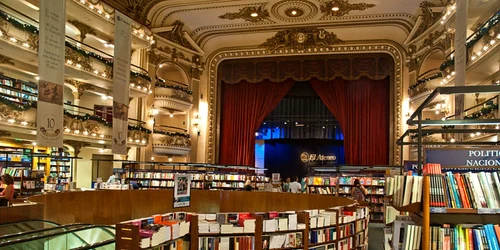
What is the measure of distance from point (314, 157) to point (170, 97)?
8.94m

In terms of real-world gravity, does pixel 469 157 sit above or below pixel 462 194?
above

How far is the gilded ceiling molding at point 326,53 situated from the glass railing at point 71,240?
14.8m

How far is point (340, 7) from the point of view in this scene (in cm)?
1688

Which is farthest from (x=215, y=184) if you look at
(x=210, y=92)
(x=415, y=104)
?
(x=415, y=104)

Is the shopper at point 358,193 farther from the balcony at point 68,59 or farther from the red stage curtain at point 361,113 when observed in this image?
the balcony at point 68,59

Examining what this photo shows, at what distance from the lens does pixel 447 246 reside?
3.09m

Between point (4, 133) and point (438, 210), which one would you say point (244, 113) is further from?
point (438, 210)

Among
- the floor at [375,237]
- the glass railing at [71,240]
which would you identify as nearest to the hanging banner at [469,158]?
the glass railing at [71,240]

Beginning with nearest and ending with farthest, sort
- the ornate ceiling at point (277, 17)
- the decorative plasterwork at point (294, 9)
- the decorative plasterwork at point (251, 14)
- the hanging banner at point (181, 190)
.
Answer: the hanging banner at point (181, 190), the ornate ceiling at point (277, 17), the decorative plasterwork at point (294, 9), the decorative plasterwork at point (251, 14)

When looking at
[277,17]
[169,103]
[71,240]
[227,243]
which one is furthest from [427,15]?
[71,240]

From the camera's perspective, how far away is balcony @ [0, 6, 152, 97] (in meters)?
10.2

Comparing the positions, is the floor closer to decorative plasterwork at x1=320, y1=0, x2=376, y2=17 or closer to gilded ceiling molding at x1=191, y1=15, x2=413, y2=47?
decorative plasterwork at x1=320, y1=0, x2=376, y2=17

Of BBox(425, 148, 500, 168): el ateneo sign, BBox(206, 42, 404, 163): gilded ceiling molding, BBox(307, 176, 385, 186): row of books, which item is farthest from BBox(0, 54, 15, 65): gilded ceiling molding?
BBox(425, 148, 500, 168): el ateneo sign

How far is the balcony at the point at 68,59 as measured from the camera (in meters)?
10.2
